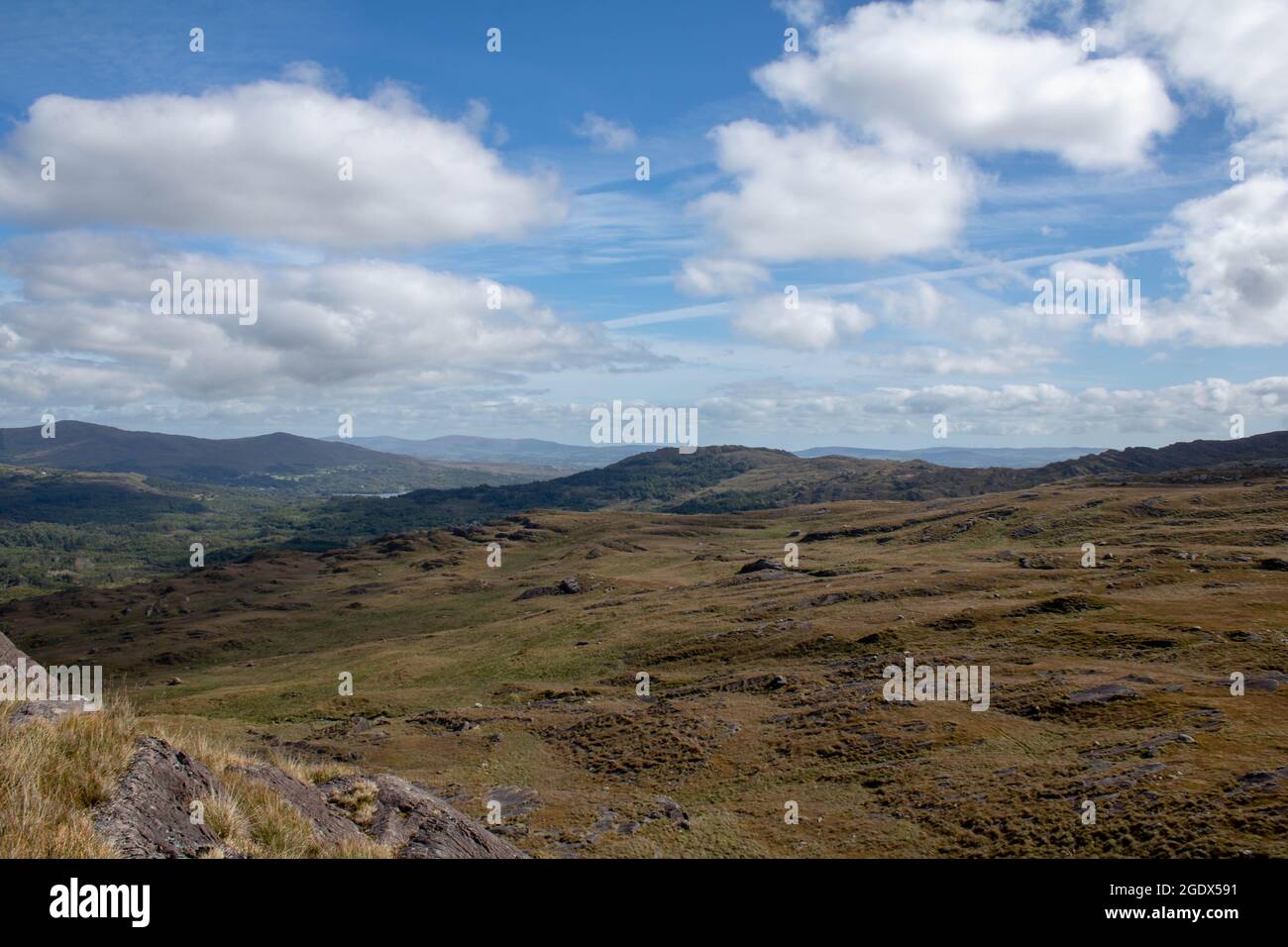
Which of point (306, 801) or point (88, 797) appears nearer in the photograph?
point (88, 797)

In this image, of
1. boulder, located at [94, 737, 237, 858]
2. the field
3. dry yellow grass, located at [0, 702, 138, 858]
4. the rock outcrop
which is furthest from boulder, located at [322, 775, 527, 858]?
the field

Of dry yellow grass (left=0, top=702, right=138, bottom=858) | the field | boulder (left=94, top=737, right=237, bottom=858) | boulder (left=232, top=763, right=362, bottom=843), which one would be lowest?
the field

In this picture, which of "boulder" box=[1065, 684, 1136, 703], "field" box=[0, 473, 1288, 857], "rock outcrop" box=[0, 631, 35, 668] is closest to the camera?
"rock outcrop" box=[0, 631, 35, 668]

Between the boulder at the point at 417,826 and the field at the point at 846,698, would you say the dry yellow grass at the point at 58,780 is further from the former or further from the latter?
the field at the point at 846,698

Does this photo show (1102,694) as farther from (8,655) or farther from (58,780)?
(8,655)

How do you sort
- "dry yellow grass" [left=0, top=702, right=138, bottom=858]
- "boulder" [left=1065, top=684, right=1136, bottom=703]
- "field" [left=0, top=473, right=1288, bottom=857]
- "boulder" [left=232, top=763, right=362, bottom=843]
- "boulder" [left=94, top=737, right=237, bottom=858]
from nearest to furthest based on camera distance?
"dry yellow grass" [left=0, top=702, right=138, bottom=858] → "boulder" [left=94, top=737, right=237, bottom=858] → "boulder" [left=232, top=763, right=362, bottom=843] → "field" [left=0, top=473, right=1288, bottom=857] → "boulder" [left=1065, top=684, right=1136, bottom=703]

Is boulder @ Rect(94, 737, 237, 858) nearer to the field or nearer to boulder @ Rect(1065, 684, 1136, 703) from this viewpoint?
the field

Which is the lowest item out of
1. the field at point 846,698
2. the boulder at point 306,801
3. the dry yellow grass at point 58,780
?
the field at point 846,698

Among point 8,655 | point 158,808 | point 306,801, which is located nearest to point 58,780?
point 158,808

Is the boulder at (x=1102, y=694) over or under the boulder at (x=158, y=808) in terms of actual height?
under

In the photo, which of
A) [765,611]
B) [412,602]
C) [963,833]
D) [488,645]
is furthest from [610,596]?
[963,833]

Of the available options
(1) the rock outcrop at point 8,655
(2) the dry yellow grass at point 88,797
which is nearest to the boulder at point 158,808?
(2) the dry yellow grass at point 88,797

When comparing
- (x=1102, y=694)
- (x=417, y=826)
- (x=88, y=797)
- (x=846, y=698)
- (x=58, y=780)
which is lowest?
(x=846, y=698)
